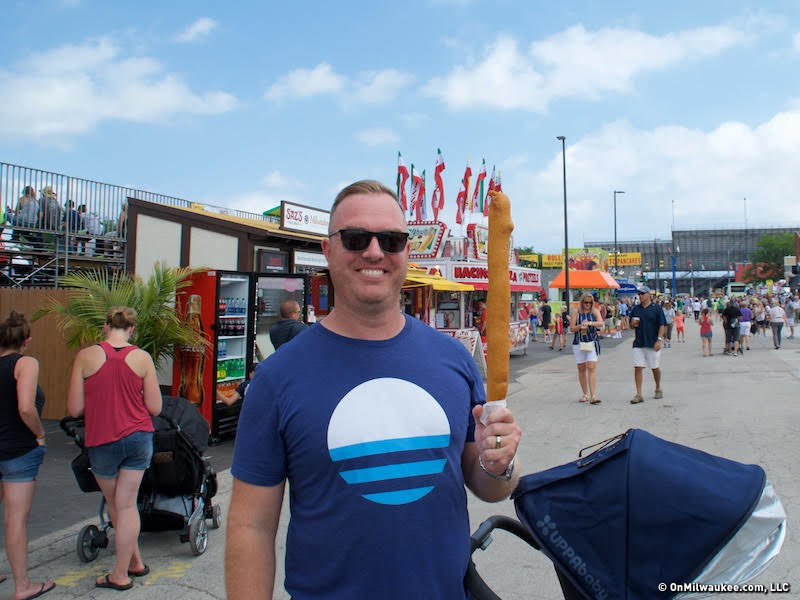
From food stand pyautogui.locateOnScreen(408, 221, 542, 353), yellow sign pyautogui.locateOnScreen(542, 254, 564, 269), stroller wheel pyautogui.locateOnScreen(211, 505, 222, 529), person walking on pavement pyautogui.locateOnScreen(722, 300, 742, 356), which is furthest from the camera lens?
yellow sign pyautogui.locateOnScreen(542, 254, 564, 269)

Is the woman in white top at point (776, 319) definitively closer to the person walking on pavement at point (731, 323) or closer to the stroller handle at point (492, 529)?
the person walking on pavement at point (731, 323)

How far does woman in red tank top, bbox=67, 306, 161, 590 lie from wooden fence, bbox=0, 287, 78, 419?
20.1ft

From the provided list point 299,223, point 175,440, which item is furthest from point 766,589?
point 299,223

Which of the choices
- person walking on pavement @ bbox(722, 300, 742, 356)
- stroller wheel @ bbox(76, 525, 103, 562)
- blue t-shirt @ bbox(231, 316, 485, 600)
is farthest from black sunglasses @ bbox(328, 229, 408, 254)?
person walking on pavement @ bbox(722, 300, 742, 356)

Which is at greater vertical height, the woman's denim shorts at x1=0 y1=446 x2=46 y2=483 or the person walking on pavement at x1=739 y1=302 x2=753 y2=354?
the person walking on pavement at x1=739 y1=302 x2=753 y2=354

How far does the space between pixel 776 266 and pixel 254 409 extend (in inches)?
4298

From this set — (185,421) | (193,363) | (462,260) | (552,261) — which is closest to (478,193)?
(462,260)

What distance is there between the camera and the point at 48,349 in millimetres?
9578

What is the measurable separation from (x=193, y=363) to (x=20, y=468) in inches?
180

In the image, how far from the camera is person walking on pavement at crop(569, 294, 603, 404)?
1012cm

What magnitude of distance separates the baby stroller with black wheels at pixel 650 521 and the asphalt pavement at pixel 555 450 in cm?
206

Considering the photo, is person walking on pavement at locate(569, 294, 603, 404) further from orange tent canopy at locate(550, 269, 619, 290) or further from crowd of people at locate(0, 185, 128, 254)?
orange tent canopy at locate(550, 269, 619, 290)

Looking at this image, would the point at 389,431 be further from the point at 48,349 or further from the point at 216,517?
the point at 48,349

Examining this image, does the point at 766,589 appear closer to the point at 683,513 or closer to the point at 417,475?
the point at 683,513
